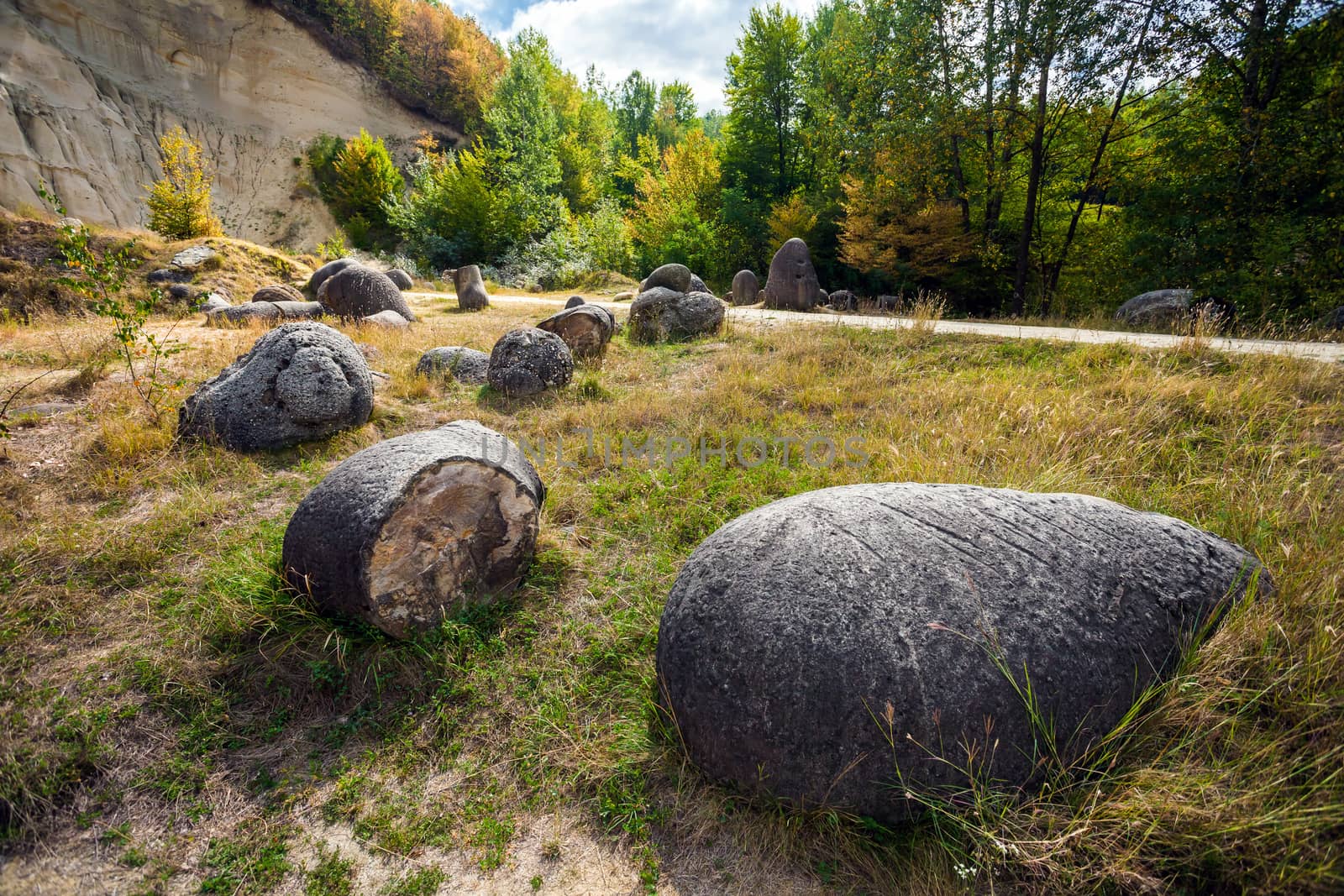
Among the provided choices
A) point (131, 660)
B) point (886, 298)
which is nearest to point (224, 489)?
point (131, 660)

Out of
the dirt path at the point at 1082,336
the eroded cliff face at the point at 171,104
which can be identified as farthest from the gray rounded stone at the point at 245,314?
the eroded cliff face at the point at 171,104

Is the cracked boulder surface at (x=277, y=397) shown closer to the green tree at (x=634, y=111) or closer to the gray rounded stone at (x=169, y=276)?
the gray rounded stone at (x=169, y=276)

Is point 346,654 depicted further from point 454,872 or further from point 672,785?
point 672,785

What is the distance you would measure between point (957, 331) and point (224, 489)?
888 centimetres

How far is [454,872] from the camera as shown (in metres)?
1.74

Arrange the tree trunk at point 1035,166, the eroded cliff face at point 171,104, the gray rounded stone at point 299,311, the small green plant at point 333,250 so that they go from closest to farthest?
→ the gray rounded stone at point 299,311
the tree trunk at point 1035,166
the eroded cliff face at point 171,104
the small green plant at point 333,250

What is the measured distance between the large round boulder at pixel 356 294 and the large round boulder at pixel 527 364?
6433mm

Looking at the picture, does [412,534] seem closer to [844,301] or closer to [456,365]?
[456,365]

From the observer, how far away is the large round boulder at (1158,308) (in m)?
8.00

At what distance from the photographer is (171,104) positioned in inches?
922

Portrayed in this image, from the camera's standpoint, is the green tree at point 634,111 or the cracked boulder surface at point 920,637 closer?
the cracked boulder surface at point 920,637

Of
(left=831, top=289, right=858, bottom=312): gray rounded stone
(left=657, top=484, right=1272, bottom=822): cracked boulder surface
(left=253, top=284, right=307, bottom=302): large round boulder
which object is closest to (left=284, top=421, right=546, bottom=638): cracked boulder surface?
(left=657, top=484, right=1272, bottom=822): cracked boulder surface

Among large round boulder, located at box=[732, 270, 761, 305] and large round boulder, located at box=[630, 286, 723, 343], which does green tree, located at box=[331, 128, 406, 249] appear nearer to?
large round boulder, located at box=[732, 270, 761, 305]

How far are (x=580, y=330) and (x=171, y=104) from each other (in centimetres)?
3002
